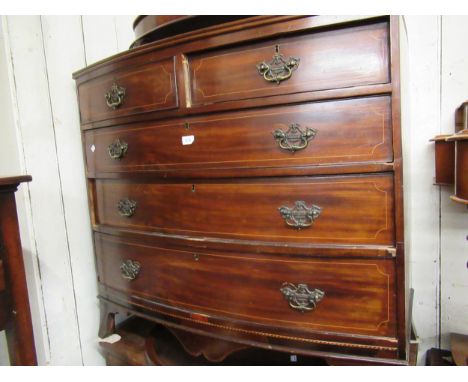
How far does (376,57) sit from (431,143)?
0.58 metres

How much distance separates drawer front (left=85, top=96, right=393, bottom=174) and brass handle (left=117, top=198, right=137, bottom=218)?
0.12 m

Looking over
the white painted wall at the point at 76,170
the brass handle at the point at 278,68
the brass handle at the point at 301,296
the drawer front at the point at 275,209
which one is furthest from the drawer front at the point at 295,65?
the brass handle at the point at 301,296

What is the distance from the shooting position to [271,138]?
0.87 m

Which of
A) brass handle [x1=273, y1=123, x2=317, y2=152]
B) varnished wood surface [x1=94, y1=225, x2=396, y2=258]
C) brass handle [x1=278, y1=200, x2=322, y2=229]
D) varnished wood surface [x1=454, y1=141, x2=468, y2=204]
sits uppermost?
brass handle [x1=273, y1=123, x2=317, y2=152]

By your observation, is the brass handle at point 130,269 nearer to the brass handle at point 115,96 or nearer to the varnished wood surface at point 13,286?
the varnished wood surface at point 13,286

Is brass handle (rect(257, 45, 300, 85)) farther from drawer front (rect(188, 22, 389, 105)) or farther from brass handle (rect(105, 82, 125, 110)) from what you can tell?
brass handle (rect(105, 82, 125, 110))

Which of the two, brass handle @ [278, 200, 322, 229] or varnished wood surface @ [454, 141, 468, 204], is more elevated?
varnished wood surface @ [454, 141, 468, 204]

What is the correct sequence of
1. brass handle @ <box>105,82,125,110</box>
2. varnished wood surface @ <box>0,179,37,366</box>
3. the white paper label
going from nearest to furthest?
varnished wood surface @ <box>0,179,37,366</box>, the white paper label, brass handle @ <box>105,82,125,110</box>

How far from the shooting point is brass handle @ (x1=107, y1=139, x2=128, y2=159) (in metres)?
1.11

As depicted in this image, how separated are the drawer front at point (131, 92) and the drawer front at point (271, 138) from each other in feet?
0.23

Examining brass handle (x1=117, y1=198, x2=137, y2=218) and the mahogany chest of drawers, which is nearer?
the mahogany chest of drawers

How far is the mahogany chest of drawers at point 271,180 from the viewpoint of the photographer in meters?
0.79

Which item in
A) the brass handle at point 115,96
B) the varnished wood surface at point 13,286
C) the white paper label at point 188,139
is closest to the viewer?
the varnished wood surface at point 13,286

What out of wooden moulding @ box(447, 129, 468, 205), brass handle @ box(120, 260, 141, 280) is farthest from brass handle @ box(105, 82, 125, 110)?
wooden moulding @ box(447, 129, 468, 205)
